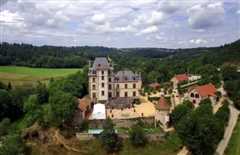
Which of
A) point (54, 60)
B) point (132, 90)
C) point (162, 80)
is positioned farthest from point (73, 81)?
point (54, 60)

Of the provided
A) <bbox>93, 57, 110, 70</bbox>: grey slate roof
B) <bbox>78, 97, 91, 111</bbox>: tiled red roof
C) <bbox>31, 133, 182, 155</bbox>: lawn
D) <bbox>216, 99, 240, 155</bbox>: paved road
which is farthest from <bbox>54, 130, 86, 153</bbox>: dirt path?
<bbox>216, 99, 240, 155</bbox>: paved road

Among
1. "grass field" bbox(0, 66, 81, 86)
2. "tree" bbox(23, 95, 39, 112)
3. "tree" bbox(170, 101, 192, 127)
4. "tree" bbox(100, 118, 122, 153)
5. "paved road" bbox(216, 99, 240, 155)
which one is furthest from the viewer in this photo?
"grass field" bbox(0, 66, 81, 86)

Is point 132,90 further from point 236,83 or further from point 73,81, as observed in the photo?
point 236,83

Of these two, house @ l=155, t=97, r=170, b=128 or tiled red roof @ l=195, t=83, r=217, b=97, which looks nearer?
house @ l=155, t=97, r=170, b=128

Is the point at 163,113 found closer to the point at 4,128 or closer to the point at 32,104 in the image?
the point at 32,104

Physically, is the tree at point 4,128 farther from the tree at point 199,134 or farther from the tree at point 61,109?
the tree at point 199,134

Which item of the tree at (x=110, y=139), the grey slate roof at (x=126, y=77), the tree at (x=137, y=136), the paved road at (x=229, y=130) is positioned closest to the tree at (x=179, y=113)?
the tree at (x=137, y=136)

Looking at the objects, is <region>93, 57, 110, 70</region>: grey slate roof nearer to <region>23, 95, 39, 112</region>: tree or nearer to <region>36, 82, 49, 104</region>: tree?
<region>23, 95, 39, 112</region>: tree
